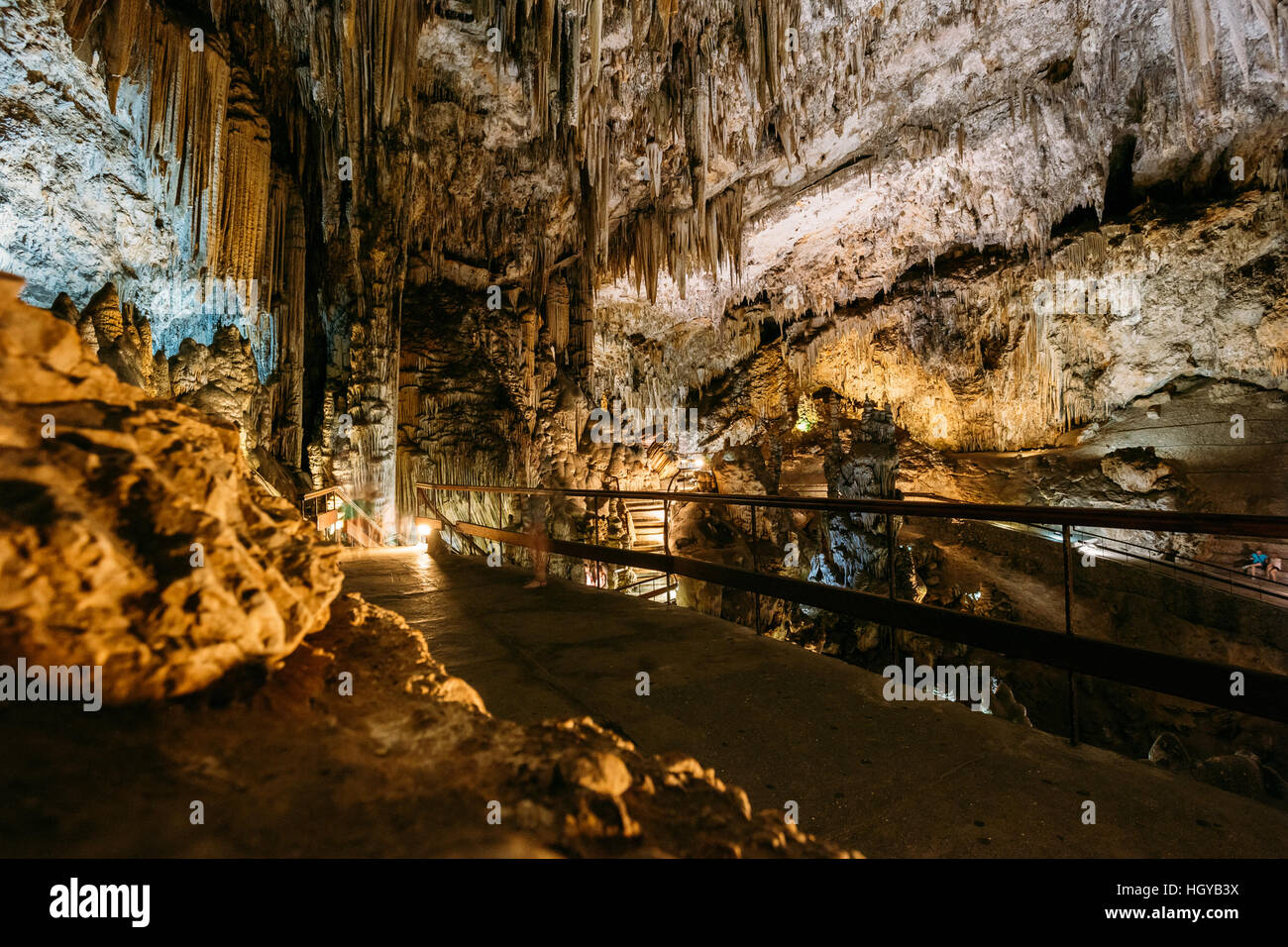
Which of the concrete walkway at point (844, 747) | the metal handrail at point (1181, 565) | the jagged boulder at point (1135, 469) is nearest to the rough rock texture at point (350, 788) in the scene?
the concrete walkway at point (844, 747)

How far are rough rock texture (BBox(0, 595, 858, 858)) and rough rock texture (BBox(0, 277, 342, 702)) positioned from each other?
0.41 ft

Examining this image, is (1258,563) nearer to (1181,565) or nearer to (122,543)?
(1181,565)

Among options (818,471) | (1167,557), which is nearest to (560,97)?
(818,471)

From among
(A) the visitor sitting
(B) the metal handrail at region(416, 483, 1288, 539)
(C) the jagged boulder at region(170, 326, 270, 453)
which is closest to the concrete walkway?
(B) the metal handrail at region(416, 483, 1288, 539)

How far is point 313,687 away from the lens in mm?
1560

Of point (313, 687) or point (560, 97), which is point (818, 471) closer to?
point (560, 97)

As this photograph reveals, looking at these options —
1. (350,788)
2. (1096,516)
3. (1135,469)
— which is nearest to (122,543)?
(350,788)

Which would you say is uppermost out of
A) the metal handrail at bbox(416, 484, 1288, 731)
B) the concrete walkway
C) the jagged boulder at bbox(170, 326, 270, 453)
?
the jagged boulder at bbox(170, 326, 270, 453)

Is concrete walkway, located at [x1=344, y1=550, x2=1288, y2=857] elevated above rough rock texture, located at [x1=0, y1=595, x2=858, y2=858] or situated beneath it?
situated beneath

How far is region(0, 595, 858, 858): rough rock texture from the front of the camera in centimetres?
100

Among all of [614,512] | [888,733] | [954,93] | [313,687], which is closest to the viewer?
[313,687]

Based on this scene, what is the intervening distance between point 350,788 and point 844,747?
1709mm

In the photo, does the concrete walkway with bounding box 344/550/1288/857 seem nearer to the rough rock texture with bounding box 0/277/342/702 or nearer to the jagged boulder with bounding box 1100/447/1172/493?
the rough rock texture with bounding box 0/277/342/702

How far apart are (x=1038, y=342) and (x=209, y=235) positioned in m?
17.9
